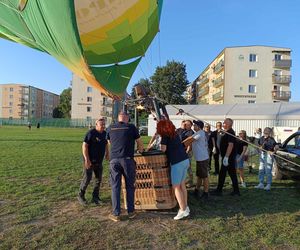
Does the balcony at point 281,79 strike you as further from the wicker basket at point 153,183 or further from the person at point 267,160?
the wicker basket at point 153,183

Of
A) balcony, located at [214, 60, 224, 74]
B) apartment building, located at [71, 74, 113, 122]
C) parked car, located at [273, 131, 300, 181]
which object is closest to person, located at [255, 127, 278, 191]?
parked car, located at [273, 131, 300, 181]

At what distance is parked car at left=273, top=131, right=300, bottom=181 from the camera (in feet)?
29.7

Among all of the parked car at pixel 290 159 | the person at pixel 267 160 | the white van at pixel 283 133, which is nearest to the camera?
the parked car at pixel 290 159

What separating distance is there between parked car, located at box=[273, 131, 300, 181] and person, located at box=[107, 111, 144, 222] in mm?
3914

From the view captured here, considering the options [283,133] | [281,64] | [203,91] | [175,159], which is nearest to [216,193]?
[175,159]

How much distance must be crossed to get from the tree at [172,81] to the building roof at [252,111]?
1378 inches

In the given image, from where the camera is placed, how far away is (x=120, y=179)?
6.34 metres

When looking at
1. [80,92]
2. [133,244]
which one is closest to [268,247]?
[133,244]

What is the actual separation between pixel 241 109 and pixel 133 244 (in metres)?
28.6

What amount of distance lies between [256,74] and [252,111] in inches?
1441

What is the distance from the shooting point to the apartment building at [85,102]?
84.4 metres

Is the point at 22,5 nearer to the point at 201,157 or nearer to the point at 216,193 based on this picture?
the point at 201,157

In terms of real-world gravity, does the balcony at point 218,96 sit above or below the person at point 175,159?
above

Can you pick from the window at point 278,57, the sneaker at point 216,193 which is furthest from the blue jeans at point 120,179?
the window at point 278,57
